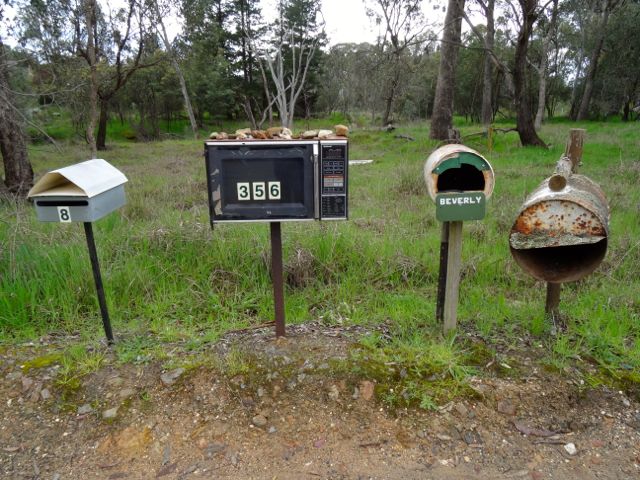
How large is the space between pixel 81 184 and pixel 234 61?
35477 mm

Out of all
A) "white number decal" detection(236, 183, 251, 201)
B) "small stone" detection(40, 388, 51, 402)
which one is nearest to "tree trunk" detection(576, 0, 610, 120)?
"white number decal" detection(236, 183, 251, 201)

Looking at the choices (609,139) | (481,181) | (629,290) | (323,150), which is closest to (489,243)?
(629,290)

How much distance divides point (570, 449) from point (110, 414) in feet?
8.36

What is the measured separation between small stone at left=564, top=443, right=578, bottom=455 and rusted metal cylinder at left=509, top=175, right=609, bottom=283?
0.99m

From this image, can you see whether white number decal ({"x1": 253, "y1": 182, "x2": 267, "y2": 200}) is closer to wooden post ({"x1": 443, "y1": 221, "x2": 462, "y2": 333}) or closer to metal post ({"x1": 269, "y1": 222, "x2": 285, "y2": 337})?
metal post ({"x1": 269, "y1": 222, "x2": 285, "y2": 337})

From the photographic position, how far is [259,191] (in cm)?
282

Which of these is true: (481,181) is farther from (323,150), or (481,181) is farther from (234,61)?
(234,61)

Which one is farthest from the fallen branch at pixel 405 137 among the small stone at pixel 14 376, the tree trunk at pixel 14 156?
the small stone at pixel 14 376

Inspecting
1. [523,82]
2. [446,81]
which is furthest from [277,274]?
[446,81]

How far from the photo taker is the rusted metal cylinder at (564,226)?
2658 millimetres

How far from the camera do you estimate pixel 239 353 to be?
120 inches

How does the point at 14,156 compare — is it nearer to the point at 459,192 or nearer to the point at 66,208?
the point at 66,208

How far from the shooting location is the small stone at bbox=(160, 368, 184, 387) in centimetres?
285

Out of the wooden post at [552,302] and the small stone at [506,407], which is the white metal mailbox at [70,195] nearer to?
the small stone at [506,407]
